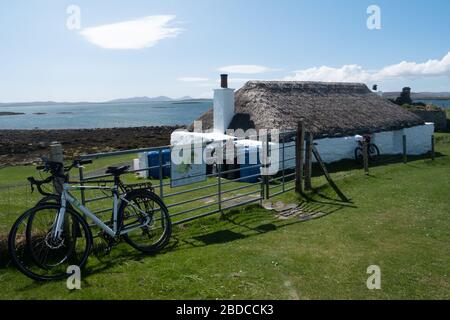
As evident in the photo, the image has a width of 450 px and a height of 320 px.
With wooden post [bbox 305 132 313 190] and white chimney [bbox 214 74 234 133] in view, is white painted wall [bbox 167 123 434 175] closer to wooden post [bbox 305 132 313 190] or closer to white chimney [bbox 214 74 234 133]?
white chimney [bbox 214 74 234 133]

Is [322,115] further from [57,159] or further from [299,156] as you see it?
[57,159]

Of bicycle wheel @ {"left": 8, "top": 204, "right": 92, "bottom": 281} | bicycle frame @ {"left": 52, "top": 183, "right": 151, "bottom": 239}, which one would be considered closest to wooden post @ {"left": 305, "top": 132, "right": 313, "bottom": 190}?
bicycle frame @ {"left": 52, "top": 183, "right": 151, "bottom": 239}

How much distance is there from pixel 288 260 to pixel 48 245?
11.1 ft

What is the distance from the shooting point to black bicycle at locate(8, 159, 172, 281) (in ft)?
17.1

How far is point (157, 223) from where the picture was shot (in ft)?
25.8

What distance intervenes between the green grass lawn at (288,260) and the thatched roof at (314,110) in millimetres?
9621

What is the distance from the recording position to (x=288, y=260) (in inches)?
234

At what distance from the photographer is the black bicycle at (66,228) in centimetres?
521

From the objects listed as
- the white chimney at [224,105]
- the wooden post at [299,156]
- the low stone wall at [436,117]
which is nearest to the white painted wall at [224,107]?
the white chimney at [224,105]

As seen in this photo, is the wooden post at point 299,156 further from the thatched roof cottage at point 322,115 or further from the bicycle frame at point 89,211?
the thatched roof cottage at point 322,115

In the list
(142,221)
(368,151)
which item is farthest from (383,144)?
(142,221)
